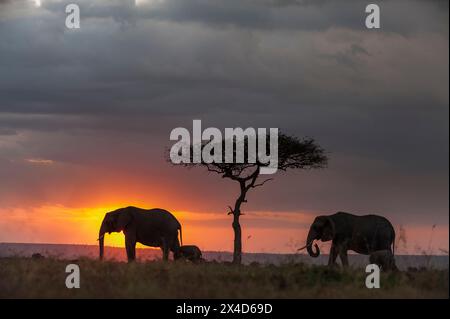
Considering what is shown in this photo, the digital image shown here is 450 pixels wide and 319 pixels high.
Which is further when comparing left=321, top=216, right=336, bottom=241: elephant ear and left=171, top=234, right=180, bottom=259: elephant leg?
left=171, top=234, right=180, bottom=259: elephant leg

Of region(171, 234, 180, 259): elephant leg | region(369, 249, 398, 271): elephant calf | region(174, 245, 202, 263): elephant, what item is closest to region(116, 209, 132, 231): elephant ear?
region(171, 234, 180, 259): elephant leg

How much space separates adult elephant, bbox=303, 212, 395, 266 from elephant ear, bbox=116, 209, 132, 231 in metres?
8.32

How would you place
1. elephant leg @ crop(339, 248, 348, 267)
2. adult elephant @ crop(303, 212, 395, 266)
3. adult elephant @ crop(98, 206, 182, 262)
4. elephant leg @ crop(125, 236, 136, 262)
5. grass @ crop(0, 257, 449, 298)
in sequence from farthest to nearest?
elephant leg @ crop(125, 236, 136, 262) → adult elephant @ crop(98, 206, 182, 262) → adult elephant @ crop(303, 212, 395, 266) → elephant leg @ crop(339, 248, 348, 267) → grass @ crop(0, 257, 449, 298)

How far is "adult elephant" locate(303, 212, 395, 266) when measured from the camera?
36188mm

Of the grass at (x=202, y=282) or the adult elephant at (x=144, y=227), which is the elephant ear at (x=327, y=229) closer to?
the adult elephant at (x=144, y=227)

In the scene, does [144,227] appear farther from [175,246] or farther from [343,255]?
[343,255]

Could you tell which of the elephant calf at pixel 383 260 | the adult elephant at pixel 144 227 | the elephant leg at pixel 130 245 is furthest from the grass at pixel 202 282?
the elephant leg at pixel 130 245

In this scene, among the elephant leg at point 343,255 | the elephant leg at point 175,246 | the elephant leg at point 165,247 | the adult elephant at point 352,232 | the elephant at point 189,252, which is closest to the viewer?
the elephant leg at point 343,255

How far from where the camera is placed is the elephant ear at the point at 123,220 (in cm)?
3831

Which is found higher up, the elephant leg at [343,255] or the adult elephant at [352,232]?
the adult elephant at [352,232]

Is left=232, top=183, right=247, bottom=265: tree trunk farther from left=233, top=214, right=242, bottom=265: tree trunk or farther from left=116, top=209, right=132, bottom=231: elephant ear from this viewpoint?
left=116, top=209, right=132, bottom=231: elephant ear

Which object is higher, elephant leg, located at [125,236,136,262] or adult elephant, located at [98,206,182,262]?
adult elephant, located at [98,206,182,262]

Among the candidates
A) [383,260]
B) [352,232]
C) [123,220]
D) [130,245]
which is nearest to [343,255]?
[352,232]
